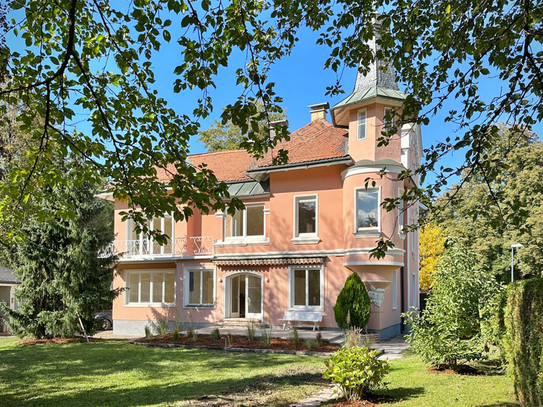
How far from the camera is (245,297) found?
74.9 ft

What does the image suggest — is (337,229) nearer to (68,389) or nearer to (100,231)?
(100,231)

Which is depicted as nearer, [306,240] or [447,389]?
[447,389]

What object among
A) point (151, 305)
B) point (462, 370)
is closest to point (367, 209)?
point (462, 370)

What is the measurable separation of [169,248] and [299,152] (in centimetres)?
864

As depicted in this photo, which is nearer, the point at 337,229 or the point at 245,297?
the point at 337,229

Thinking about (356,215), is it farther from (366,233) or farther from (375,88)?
(375,88)

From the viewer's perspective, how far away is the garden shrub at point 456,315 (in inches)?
408

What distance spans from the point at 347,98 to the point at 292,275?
25.6 ft

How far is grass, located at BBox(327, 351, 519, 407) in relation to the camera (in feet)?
25.4

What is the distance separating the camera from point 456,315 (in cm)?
1048

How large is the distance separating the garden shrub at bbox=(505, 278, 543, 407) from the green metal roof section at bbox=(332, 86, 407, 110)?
12059 mm

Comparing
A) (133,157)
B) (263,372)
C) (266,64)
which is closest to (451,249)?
(263,372)

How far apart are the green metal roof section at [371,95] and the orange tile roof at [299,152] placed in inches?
74.0

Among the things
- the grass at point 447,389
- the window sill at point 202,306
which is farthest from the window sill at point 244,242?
the grass at point 447,389
